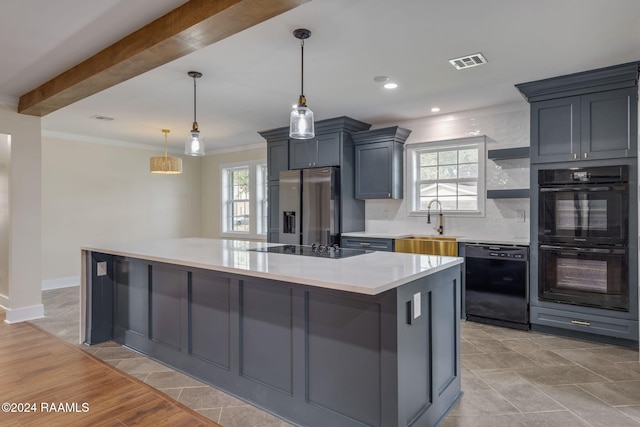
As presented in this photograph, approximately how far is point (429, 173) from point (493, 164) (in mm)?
842

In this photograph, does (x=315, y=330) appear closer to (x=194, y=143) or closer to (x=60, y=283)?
(x=194, y=143)

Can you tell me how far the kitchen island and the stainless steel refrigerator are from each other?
2115mm

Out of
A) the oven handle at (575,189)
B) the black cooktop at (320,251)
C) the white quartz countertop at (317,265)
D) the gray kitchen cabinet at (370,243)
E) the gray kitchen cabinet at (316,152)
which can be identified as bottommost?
the gray kitchen cabinet at (370,243)

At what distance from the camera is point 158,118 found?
5156mm

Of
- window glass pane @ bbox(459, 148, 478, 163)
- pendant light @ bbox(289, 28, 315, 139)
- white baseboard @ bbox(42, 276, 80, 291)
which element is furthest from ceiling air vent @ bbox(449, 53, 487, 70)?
white baseboard @ bbox(42, 276, 80, 291)

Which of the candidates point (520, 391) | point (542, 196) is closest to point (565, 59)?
point (542, 196)

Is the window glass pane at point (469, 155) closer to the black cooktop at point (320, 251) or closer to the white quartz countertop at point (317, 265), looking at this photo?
the black cooktop at point (320, 251)

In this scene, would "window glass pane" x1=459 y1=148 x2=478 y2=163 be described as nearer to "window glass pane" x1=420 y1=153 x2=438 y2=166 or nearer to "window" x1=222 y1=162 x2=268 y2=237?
"window glass pane" x1=420 y1=153 x2=438 y2=166

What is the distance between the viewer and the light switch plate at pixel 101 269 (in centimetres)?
352

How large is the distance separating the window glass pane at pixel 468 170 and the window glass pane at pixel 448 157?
0.13m

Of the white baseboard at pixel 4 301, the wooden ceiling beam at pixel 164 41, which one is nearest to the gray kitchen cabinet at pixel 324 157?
the wooden ceiling beam at pixel 164 41

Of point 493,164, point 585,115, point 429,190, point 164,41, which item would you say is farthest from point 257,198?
point 585,115

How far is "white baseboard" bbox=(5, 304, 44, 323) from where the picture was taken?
4188 millimetres

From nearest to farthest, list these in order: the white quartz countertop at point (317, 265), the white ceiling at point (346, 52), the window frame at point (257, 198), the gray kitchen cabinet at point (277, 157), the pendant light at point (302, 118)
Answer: the white quartz countertop at point (317, 265)
the white ceiling at point (346, 52)
the pendant light at point (302, 118)
the gray kitchen cabinet at point (277, 157)
the window frame at point (257, 198)
